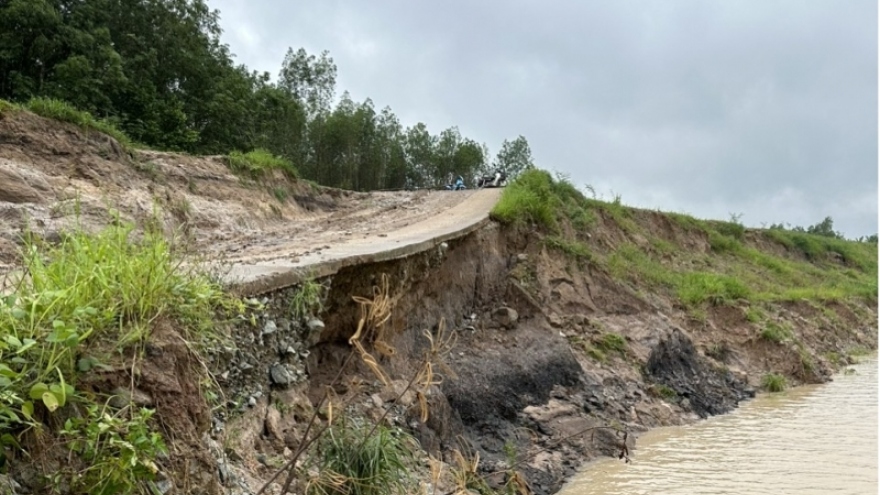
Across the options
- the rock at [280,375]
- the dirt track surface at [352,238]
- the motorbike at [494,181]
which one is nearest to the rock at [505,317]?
the dirt track surface at [352,238]

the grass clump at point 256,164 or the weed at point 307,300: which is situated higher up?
the grass clump at point 256,164

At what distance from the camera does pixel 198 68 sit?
23.3 metres

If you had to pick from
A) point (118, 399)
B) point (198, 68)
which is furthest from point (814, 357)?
point (198, 68)

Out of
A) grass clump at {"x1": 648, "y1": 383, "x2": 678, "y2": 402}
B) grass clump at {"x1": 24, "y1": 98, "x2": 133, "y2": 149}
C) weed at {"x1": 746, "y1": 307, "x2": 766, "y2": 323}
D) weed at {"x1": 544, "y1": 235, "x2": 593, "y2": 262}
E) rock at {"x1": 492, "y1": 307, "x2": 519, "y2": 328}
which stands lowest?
grass clump at {"x1": 648, "y1": 383, "x2": 678, "y2": 402}

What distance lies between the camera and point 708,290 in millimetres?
14742

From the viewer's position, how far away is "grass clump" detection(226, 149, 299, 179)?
14.6 metres

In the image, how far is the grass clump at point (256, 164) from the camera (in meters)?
14.6

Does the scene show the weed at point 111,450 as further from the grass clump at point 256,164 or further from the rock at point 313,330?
the grass clump at point 256,164

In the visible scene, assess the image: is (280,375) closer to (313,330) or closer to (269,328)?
(269,328)

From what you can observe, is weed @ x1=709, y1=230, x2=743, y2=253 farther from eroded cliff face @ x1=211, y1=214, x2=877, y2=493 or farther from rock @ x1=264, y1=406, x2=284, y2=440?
rock @ x1=264, y1=406, x2=284, y2=440

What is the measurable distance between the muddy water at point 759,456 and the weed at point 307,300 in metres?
3.00

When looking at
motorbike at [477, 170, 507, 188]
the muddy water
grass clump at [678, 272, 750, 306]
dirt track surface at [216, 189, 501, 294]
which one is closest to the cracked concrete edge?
dirt track surface at [216, 189, 501, 294]

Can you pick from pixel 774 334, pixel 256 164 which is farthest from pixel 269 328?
pixel 774 334

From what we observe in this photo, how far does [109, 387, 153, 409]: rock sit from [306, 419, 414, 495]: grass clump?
1331mm
